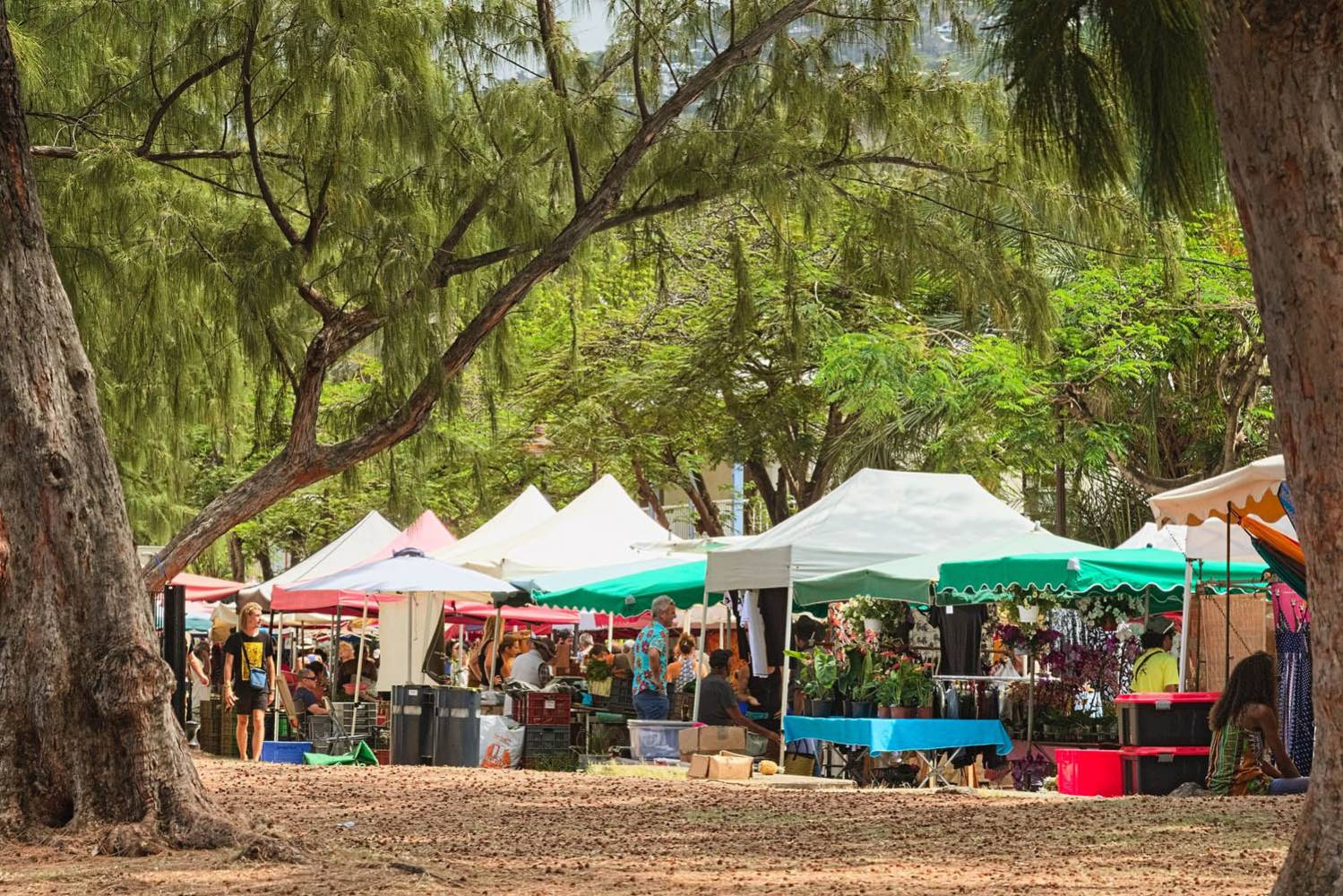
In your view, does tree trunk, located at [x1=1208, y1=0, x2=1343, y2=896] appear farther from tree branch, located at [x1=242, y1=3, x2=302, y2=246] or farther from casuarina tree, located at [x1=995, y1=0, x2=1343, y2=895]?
tree branch, located at [x1=242, y1=3, x2=302, y2=246]

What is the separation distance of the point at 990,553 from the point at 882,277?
246 cm

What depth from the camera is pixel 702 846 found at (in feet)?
27.0

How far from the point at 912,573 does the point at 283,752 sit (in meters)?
6.47

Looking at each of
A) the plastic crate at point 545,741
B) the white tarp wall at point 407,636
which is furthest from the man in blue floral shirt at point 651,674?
the white tarp wall at point 407,636

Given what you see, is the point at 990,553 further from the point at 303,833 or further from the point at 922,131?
the point at 303,833

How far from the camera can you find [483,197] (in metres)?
12.9

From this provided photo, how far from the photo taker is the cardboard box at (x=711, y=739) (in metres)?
13.8

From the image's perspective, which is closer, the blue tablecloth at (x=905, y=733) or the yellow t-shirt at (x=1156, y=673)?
the blue tablecloth at (x=905, y=733)

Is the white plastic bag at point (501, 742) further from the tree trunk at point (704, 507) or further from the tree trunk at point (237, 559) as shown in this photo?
the tree trunk at point (237, 559)

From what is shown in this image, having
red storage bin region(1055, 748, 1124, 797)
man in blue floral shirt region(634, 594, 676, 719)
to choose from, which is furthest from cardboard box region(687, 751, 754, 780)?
red storage bin region(1055, 748, 1124, 797)

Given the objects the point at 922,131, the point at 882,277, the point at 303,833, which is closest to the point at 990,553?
the point at 882,277

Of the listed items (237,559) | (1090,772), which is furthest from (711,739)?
(237,559)

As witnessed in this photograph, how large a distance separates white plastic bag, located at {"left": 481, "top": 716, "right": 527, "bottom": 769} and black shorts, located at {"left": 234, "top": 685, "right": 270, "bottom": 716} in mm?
2254

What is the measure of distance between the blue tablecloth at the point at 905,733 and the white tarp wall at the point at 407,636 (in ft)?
26.5
